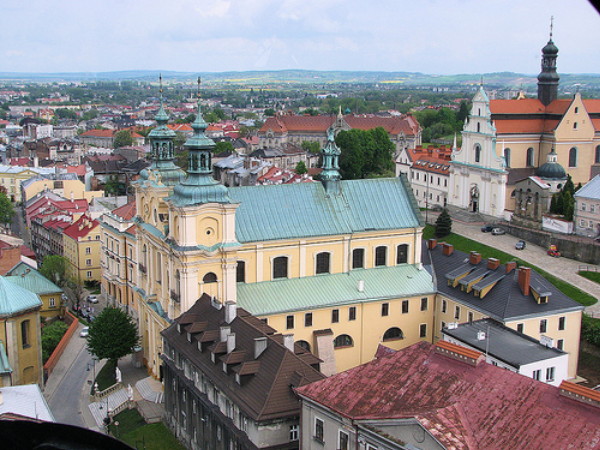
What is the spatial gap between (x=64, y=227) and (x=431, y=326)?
44.4 meters

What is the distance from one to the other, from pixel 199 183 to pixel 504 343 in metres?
19.0

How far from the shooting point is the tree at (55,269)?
65.5 meters

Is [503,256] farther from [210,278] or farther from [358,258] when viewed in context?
[210,278]

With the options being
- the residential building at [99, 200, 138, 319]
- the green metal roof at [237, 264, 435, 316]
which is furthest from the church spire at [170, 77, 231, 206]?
the residential building at [99, 200, 138, 319]

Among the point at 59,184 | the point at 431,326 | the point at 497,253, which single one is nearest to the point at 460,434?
the point at 431,326

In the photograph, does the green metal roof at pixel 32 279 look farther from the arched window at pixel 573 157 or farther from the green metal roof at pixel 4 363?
the arched window at pixel 573 157

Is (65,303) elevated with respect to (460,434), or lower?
lower

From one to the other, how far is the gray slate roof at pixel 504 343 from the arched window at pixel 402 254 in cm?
828

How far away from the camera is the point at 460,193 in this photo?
81.5m

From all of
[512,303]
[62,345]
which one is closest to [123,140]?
[62,345]

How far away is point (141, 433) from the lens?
3922cm

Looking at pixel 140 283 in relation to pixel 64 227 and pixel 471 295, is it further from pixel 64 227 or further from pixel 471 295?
pixel 64 227

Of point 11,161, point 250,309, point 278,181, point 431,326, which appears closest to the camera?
point 250,309

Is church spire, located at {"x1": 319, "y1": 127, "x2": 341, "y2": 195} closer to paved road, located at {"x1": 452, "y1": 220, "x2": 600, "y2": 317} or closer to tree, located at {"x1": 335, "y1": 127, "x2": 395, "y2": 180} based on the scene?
paved road, located at {"x1": 452, "y1": 220, "x2": 600, "y2": 317}
